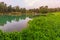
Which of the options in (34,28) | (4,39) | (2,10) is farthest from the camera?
(2,10)

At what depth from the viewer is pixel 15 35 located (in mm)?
3947

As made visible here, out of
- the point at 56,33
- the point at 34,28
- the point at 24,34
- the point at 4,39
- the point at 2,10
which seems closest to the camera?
the point at 4,39

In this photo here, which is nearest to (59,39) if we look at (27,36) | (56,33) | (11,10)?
(56,33)

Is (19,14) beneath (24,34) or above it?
beneath

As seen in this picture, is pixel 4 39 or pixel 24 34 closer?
pixel 4 39

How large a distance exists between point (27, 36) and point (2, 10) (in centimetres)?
2613

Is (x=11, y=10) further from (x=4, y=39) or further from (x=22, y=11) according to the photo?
(x=4, y=39)

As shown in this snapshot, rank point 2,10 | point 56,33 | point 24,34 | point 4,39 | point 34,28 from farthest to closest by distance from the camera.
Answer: point 2,10 < point 56,33 < point 34,28 < point 24,34 < point 4,39

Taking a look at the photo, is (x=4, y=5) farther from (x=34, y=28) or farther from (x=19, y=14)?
(x=34, y=28)

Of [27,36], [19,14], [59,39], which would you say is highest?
[27,36]

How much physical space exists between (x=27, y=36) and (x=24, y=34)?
9cm

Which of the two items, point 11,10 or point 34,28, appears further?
point 11,10

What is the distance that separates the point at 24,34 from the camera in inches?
163

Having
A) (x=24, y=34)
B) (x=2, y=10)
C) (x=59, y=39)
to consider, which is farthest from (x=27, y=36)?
(x=2, y=10)
